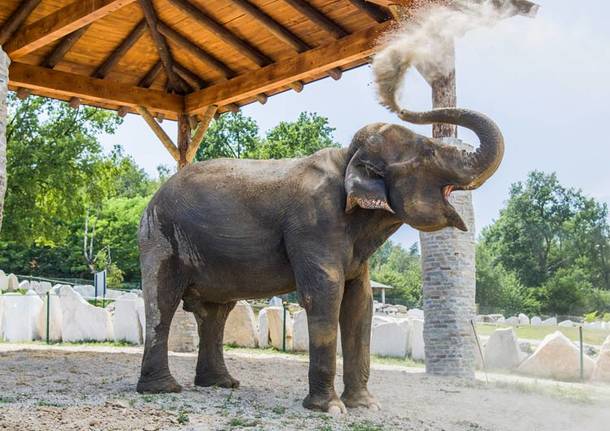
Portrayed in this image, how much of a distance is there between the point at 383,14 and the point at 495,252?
37016 millimetres

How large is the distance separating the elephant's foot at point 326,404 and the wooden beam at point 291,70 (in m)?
5.37

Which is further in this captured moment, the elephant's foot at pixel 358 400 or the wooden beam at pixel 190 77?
the wooden beam at pixel 190 77

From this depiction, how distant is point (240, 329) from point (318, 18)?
23.0ft

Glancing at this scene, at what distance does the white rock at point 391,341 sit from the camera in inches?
632

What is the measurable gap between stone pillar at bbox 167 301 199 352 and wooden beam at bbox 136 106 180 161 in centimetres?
244

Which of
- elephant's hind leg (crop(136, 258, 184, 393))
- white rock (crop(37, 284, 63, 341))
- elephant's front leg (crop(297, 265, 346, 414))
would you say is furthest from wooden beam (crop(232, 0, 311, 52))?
white rock (crop(37, 284, 63, 341))

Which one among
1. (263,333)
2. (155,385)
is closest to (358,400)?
(155,385)

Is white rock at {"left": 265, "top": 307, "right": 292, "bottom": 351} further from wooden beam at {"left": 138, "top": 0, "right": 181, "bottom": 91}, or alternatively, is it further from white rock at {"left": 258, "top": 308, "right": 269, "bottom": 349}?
wooden beam at {"left": 138, "top": 0, "right": 181, "bottom": 91}

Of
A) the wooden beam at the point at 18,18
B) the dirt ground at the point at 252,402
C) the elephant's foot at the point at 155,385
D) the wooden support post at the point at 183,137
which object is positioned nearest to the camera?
the dirt ground at the point at 252,402

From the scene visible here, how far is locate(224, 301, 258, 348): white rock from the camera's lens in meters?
16.1

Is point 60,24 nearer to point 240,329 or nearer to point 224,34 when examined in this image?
point 224,34

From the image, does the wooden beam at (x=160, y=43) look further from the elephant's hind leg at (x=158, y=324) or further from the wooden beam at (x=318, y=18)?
the elephant's hind leg at (x=158, y=324)

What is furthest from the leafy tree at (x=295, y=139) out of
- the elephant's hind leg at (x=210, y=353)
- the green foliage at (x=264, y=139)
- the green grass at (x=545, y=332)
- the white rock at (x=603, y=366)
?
the elephant's hind leg at (x=210, y=353)

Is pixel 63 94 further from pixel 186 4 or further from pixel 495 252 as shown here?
pixel 495 252
